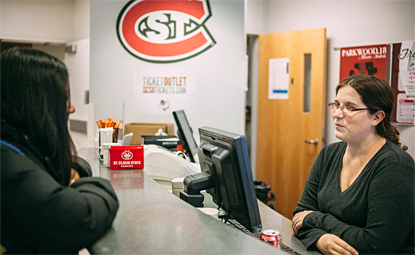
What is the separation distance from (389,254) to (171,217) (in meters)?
0.92

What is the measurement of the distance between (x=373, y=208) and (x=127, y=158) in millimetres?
1228

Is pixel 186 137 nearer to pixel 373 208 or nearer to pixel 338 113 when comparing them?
pixel 338 113

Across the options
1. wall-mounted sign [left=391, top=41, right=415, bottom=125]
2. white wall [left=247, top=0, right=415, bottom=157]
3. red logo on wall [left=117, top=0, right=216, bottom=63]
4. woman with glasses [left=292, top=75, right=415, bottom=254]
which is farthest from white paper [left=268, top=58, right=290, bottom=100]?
woman with glasses [left=292, top=75, right=415, bottom=254]

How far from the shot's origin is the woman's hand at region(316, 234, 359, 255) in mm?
1716

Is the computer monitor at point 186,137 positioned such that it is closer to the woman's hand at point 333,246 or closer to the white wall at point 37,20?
the woman's hand at point 333,246

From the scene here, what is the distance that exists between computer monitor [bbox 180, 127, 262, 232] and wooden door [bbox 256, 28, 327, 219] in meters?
2.98

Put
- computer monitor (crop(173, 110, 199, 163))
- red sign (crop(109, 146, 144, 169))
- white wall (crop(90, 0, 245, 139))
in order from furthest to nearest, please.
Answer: white wall (crop(90, 0, 245, 139)) < computer monitor (crop(173, 110, 199, 163)) < red sign (crop(109, 146, 144, 169))

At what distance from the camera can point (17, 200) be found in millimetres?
1058

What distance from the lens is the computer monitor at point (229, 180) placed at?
1.50 metres

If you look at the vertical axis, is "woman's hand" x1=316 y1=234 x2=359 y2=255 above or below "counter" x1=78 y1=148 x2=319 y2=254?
below

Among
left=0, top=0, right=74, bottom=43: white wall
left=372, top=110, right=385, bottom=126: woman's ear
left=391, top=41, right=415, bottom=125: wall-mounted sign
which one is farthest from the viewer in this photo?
left=0, top=0, right=74, bottom=43: white wall

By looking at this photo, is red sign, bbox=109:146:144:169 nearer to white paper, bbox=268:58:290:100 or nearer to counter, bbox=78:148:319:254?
counter, bbox=78:148:319:254

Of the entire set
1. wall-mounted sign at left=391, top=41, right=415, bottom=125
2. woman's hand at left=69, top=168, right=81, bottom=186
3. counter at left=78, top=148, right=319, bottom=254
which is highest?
wall-mounted sign at left=391, top=41, right=415, bottom=125

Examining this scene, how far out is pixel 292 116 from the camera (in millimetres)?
4852
